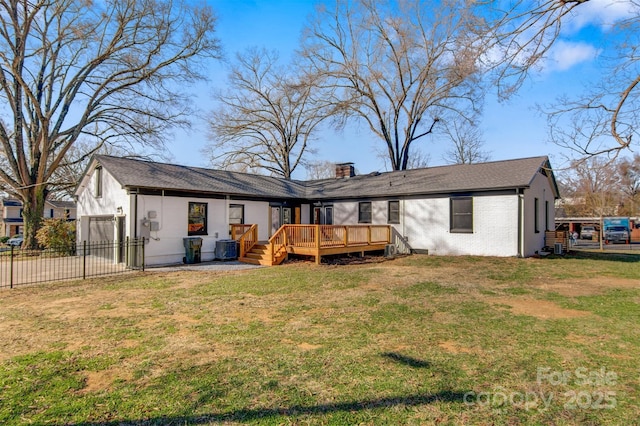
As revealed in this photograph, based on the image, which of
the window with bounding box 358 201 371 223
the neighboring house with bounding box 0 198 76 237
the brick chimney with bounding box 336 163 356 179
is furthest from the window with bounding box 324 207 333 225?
the neighboring house with bounding box 0 198 76 237

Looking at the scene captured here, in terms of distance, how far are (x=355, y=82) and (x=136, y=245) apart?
63.0ft

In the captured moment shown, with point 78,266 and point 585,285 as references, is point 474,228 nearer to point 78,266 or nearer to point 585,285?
point 585,285

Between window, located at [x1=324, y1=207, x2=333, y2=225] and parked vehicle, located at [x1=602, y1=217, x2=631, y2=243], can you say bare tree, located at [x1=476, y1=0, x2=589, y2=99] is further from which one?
parked vehicle, located at [x1=602, y1=217, x2=631, y2=243]

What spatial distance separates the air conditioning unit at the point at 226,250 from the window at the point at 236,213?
143cm

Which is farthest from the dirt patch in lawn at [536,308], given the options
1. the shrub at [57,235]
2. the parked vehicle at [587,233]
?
the parked vehicle at [587,233]

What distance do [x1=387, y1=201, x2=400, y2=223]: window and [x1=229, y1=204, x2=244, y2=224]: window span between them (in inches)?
266

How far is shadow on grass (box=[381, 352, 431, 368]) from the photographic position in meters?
4.00

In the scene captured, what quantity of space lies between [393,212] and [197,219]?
28.6ft

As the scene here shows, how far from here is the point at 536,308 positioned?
6539 millimetres

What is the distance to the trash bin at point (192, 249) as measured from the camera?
13.3 metres

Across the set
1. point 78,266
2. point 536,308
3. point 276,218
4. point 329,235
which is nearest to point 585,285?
point 536,308

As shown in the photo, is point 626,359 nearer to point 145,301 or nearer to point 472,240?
point 145,301

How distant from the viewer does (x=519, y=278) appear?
9.70 meters

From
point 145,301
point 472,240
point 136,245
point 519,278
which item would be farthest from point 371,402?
point 472,240
